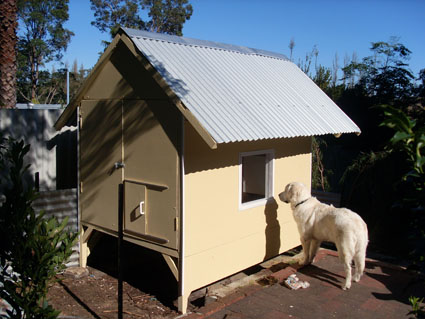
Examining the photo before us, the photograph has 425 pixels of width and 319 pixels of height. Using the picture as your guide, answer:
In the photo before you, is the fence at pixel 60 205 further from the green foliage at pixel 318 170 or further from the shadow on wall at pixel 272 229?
the green foliage at pixel 318 170

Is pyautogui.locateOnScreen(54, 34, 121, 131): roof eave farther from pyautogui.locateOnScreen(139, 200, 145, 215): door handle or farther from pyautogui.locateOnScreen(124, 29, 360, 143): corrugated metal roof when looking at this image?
pyautogui.locateOnScreen(139, 200, 145, 215): door handle

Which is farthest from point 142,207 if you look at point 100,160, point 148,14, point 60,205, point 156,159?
point 148,14

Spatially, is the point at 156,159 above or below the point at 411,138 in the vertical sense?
below

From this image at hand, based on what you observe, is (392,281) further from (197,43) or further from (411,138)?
(411,138)

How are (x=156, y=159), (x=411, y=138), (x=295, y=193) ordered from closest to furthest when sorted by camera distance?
(x=411, y=138), (x=156, y=159), (x=295, y=193)

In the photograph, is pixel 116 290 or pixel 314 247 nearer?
pixel 116 290

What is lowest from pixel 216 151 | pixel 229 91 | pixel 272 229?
pixel 272 229

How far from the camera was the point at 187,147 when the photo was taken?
224 inches

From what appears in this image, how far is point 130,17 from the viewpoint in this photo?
3750 centimetres

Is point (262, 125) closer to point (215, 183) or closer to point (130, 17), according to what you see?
point (215, 183)

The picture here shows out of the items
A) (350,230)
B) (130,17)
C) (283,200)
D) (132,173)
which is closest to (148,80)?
(132,173)

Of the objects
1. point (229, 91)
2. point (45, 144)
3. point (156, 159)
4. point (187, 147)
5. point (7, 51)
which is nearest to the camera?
point (187, 147)

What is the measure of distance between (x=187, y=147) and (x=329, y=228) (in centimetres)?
259

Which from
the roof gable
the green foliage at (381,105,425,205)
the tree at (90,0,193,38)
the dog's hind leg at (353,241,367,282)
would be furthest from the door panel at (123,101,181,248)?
the tree at (90,0,193,38)
